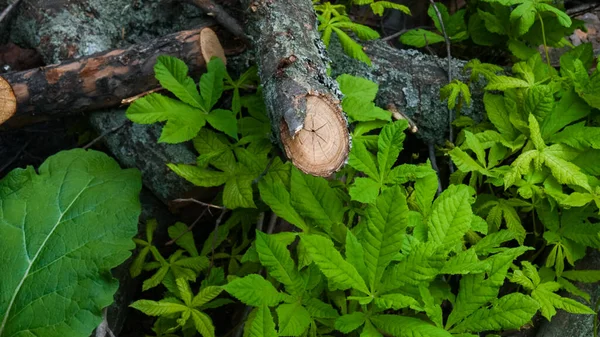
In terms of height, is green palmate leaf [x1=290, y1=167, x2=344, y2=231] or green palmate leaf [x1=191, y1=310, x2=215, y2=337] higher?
green palmate leaf [x1=290, y1=167, x2=344, y2=231]

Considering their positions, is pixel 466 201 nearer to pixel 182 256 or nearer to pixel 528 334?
pixel 528 334

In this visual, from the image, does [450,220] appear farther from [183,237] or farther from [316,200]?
[183,237]

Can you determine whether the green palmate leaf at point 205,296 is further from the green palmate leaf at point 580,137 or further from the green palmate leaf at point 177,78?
the green palmate leaf at point 580,137

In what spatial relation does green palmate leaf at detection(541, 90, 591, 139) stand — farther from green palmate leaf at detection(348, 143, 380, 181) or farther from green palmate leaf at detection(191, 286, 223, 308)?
green palmate leaf at detection(191, 286, 223, 308)

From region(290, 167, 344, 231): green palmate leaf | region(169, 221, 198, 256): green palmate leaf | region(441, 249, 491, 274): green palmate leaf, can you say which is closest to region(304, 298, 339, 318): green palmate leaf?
region(290, 167, 344, 231): green palmate leaf

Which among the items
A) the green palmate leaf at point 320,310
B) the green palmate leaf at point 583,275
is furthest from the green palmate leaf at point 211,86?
the green palmate leaf at point 583,275

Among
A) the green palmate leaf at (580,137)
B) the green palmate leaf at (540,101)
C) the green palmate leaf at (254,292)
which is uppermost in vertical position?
the green palmate leaf at (540,101)
